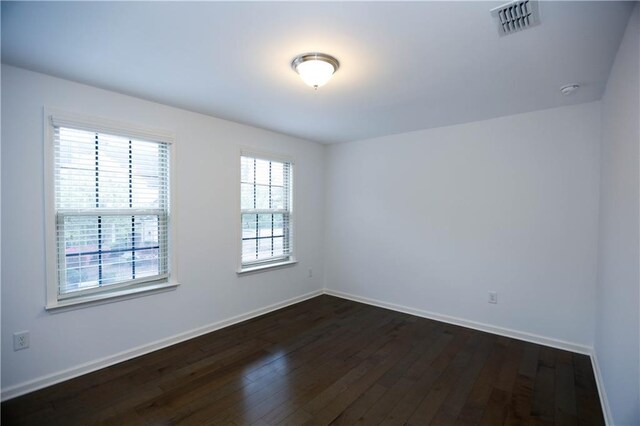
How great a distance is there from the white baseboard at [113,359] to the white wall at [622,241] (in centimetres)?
344

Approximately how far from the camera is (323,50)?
2.03 meters

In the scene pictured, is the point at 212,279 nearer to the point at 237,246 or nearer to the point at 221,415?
the point at 237,246

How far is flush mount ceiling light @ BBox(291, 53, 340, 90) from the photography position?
6.87ft

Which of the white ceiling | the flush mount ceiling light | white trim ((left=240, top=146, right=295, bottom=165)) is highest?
the white ceiling

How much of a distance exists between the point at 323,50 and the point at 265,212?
253 centimetres

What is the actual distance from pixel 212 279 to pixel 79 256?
1.31 m

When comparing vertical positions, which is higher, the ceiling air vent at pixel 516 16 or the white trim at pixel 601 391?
the ceiling air vent at pixel 516 16

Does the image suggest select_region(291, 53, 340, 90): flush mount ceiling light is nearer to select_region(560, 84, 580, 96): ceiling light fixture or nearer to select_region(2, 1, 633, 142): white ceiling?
select_region(2, 1, 633, 142): white ceiling

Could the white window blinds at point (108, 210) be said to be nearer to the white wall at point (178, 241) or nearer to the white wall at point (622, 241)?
the white wall at point (178, 241)

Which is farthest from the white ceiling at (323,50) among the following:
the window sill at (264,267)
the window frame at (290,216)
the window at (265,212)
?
the window sill at (264,267)

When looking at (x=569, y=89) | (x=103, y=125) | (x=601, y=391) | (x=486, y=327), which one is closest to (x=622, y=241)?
(x=601, y=391)

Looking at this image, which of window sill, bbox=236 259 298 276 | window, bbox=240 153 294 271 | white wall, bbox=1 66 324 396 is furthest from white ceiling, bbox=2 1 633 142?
window sill, bbox=236 259 298 276

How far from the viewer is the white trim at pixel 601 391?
2036mm

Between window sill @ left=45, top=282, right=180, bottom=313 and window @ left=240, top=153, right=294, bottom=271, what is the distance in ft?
3.31
